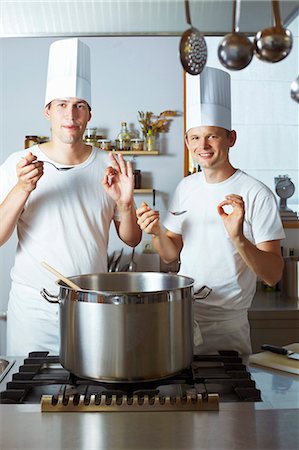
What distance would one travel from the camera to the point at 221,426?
907 mm

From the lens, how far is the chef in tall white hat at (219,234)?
1454mm

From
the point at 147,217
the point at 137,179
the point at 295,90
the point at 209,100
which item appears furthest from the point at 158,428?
the point at 137,179

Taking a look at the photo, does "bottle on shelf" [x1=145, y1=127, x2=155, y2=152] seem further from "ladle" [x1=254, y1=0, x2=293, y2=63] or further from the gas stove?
"ladle" [x1=254, y1=0, x2=293, y2=63]

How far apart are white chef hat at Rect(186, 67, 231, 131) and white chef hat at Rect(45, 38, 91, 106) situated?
0.30m

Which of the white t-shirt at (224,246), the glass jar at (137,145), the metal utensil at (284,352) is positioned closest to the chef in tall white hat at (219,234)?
the white t-shirt at (224,246)

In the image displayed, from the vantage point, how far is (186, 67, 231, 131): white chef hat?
5.43ft

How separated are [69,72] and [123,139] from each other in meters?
1.22

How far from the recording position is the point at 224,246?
152 cm

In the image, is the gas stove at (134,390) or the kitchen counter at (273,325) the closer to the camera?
the gas stove at (134,390)

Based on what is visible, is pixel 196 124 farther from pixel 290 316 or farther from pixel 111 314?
pixel 290 316

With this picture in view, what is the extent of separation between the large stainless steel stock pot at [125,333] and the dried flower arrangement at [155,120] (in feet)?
6.50

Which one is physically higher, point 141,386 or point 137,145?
point 137,145

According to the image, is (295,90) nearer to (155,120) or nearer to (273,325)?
(273,325)

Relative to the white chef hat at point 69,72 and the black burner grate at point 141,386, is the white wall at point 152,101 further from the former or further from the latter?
the black burner grate at point 141,386
